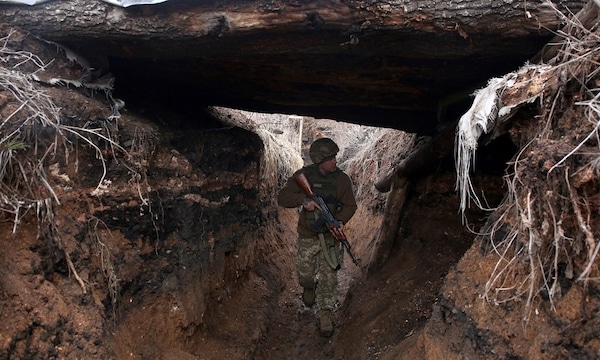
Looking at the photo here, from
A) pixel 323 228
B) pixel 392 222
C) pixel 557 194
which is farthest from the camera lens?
pixel 392 222

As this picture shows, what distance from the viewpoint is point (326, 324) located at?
5.30 metres

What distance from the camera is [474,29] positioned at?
10.4ft

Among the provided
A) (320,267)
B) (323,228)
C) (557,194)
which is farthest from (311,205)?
(557,194)

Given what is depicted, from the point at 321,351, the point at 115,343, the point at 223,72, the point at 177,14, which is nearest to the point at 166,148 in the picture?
the point at 223,72

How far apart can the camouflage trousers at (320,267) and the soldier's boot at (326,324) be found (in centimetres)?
7

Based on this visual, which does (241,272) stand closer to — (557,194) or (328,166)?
(328,166)

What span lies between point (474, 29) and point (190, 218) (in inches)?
118

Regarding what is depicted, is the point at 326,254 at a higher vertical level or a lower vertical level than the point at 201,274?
lower

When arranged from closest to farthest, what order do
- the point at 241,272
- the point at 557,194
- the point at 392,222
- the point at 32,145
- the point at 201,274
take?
the point at 557,194 < the point at 32,145 < the point at 201,274 < the point at 241,272 < the point at 392,222

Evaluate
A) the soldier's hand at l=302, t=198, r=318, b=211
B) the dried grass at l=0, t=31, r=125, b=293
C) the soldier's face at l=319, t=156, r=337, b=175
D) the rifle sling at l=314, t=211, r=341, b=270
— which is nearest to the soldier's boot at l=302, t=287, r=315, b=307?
the rifle sling at l=314, t=211, r=341, b=270

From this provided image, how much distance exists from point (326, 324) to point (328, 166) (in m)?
1.83

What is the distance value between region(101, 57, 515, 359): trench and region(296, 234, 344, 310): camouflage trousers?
36cm

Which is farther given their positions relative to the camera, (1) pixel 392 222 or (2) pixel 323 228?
(1) pixel 392 222

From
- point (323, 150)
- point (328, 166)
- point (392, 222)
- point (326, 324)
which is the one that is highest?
point (323, 150)
